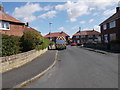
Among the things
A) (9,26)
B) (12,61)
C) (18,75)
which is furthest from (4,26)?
(18,75)

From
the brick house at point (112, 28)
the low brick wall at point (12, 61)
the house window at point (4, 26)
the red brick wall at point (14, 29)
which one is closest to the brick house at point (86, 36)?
the brick house at point (112, 28)

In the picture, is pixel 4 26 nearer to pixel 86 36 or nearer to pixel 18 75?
pixel 18 75

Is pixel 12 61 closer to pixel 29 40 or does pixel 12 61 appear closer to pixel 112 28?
pixel 29 40

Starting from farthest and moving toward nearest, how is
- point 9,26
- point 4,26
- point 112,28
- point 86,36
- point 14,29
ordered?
point 86,36, point 112,28, point 14,29, point 9,26, point 4,26

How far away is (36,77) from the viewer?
15.8 ft

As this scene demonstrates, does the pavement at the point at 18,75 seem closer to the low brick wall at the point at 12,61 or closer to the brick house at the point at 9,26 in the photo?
the low brick wall at the point at 12,61

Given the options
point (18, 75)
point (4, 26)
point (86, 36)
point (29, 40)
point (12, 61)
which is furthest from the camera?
point (86, 36)

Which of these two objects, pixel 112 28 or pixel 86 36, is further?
pixel 86 36

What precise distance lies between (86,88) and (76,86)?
401 mm

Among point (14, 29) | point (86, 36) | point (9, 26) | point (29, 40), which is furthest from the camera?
point (86, 36)

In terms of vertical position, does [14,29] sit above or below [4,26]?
below

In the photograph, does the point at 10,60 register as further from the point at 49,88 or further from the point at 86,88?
the point at 86,88

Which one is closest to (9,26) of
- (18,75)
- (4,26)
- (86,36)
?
(4,26)

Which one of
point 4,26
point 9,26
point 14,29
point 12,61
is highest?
point 9,26
